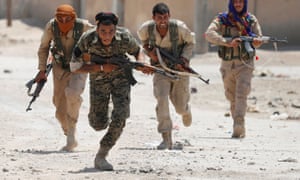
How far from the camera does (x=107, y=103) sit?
9.12 m

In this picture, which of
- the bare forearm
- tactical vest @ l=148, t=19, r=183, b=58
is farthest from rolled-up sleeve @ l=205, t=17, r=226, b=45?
the bare forearm

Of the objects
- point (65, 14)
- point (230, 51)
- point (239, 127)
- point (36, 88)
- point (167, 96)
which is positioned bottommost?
point (239, 127)

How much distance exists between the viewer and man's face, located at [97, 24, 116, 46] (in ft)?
28.2

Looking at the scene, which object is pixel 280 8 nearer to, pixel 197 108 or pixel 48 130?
pixel 197 108

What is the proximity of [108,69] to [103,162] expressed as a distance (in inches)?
32.6

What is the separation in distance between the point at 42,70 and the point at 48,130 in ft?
7.98

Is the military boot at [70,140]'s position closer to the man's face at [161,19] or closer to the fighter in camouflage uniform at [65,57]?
the fighter in camouflage uniform at [65,57]

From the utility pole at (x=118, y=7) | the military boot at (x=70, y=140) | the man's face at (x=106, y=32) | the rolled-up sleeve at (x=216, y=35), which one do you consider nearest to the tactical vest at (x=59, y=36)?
the military boot at (x=70, y=140)

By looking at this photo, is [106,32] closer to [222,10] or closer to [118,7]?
[222,10]

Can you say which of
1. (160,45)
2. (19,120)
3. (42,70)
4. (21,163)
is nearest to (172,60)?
(160,45)

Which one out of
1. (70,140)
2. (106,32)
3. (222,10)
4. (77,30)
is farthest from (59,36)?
(222,10)

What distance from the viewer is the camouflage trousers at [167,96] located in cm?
1086

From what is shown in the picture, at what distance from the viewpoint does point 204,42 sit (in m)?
25.1

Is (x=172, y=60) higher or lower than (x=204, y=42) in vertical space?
higher
